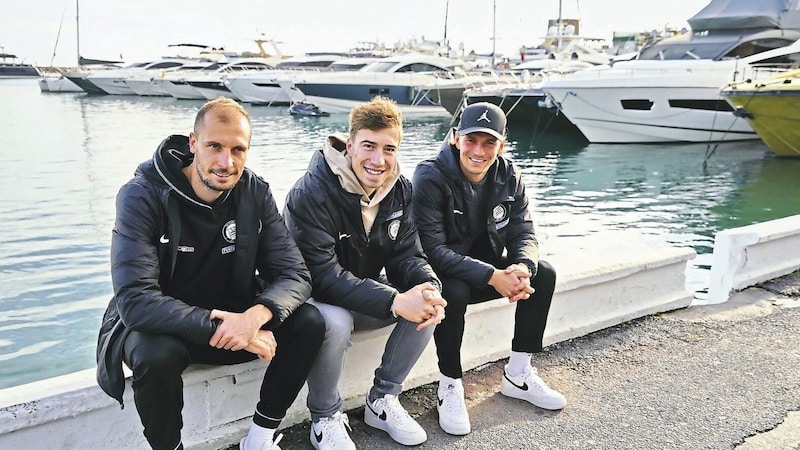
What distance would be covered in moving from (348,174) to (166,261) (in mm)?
817

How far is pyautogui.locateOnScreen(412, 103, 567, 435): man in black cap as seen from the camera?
3053 millimetres

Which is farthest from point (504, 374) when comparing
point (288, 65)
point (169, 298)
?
point (288, 65)

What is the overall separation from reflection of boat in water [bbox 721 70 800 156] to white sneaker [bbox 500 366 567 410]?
555 inches

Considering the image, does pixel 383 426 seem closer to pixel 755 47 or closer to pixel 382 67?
pixel 755 47

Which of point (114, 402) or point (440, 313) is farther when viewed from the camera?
point (440, 313)

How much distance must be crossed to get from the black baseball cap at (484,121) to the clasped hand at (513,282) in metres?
0.64

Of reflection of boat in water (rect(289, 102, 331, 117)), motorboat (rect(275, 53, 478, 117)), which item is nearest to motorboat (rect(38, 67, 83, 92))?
motorboat (rect(275, 53, 478, 117))

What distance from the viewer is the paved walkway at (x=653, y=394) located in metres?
2.86

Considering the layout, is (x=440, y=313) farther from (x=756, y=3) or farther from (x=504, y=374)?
(x=756, y=3)

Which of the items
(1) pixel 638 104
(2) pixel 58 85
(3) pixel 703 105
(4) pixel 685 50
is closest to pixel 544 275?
(1) pixel 638 104

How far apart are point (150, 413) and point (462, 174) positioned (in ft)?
5.85

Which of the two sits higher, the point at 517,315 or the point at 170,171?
the point at 170,171

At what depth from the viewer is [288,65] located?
4819cm

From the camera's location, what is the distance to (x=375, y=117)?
288 centimetres
